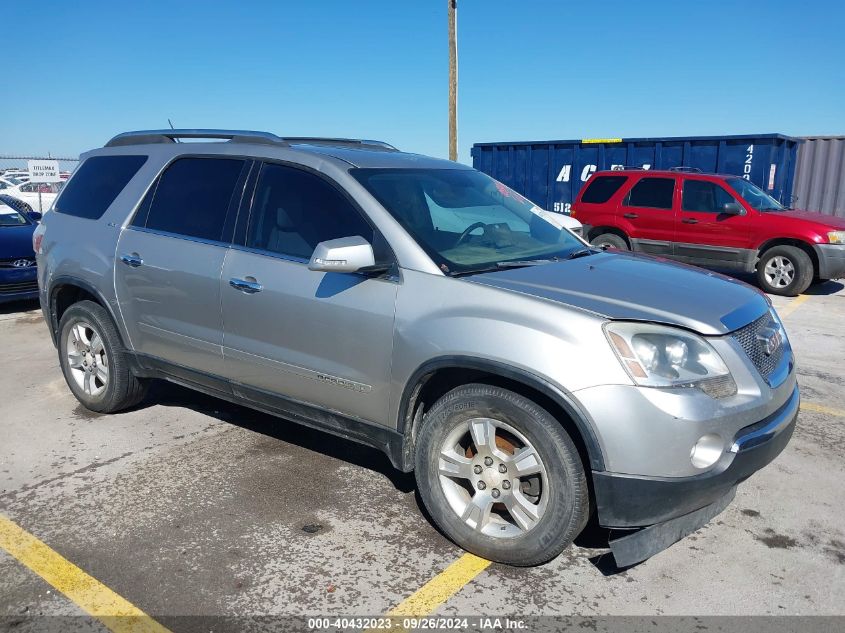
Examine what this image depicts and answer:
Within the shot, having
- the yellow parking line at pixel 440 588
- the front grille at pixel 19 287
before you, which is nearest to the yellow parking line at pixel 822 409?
the yellow parking line at pixel 440 588

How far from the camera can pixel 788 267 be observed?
10.4 meters

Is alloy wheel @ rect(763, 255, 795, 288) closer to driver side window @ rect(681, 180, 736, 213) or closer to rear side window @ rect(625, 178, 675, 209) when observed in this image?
driver side window @ rect(681, 180, 736, 213)

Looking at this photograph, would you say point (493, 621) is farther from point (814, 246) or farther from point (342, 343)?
point (814, 246)

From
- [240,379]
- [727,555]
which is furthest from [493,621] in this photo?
[240,379]

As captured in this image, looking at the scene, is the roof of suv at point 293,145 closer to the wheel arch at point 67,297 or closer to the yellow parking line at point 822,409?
the wheel arch at point 67,297

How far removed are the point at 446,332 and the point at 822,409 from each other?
141 inches

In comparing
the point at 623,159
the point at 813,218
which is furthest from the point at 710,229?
the point at 623,159

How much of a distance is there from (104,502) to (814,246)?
9829mm

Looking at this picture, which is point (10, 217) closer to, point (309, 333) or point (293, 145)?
point (293, 145)

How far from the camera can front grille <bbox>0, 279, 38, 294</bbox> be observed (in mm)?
8539

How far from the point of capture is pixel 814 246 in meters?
10.1

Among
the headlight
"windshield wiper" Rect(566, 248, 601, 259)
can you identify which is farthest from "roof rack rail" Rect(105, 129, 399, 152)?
the headlight

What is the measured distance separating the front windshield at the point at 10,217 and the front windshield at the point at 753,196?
1022 cm

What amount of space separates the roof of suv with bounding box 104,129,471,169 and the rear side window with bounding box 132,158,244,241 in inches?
5.1
